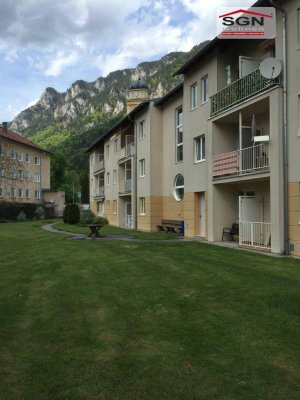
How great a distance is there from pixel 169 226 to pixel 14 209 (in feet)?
101

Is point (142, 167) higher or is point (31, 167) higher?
point (31, 167)

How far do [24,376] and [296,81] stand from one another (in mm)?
12356

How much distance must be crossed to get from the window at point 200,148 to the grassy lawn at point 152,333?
10.5 metres

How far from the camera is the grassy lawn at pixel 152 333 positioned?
14.1 ft

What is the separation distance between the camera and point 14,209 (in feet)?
166

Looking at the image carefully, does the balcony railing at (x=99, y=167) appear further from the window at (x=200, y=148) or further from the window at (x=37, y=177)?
the window at (x=200, y=148)

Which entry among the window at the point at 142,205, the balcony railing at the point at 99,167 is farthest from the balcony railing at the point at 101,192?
the window at the point at 142,205

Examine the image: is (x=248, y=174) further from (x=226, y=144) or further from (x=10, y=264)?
(x=10, y=264)

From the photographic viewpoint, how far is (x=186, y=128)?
2238 cm

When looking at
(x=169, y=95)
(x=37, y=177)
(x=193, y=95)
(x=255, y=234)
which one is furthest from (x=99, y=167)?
(x=255, y=234)

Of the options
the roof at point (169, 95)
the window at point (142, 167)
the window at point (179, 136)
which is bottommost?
the window at point (142, 167)

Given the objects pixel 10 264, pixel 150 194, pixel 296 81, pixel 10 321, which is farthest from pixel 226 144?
pixel 10 321

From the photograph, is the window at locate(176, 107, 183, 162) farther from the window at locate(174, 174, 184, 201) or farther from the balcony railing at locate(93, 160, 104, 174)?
the balcony railing at locate(93, 160, 104, 174)

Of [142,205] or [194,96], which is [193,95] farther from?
[142,205]
